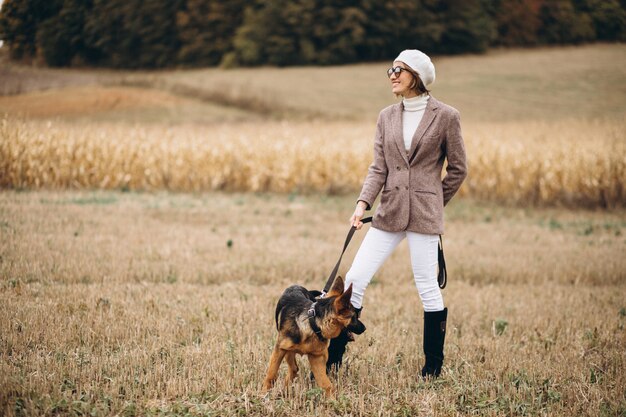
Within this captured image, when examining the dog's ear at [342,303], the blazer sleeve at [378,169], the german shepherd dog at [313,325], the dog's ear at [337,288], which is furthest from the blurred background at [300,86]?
the dog's ear at [342,303]

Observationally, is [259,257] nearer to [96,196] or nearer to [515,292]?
[515,292]

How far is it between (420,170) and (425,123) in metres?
0.36

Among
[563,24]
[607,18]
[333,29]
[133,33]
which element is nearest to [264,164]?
[133,33]

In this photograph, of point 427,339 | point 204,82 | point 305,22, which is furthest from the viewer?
point 305,22

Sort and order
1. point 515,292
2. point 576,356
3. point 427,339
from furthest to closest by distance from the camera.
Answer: point 515,292, point 576,356, point 427,339

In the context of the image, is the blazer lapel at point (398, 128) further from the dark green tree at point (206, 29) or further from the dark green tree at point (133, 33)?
the dark green tree at point (206, 29)

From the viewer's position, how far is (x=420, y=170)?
437 cm

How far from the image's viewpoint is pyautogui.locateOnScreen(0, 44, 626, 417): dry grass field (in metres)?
4.36

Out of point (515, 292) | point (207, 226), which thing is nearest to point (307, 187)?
point (207, 226)

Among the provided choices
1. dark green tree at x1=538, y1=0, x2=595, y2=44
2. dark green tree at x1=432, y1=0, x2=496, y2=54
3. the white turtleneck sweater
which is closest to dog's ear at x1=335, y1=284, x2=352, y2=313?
the white turtleneck sweater

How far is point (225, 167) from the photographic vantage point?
16125mm

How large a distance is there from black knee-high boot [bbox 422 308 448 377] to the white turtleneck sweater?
4.50 ft

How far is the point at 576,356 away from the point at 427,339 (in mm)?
1831

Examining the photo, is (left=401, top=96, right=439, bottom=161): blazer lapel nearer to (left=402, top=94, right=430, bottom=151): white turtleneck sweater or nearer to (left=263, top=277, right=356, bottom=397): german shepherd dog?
(left=402, top=94, right=430, bottom=151): white turtleneck sweater
